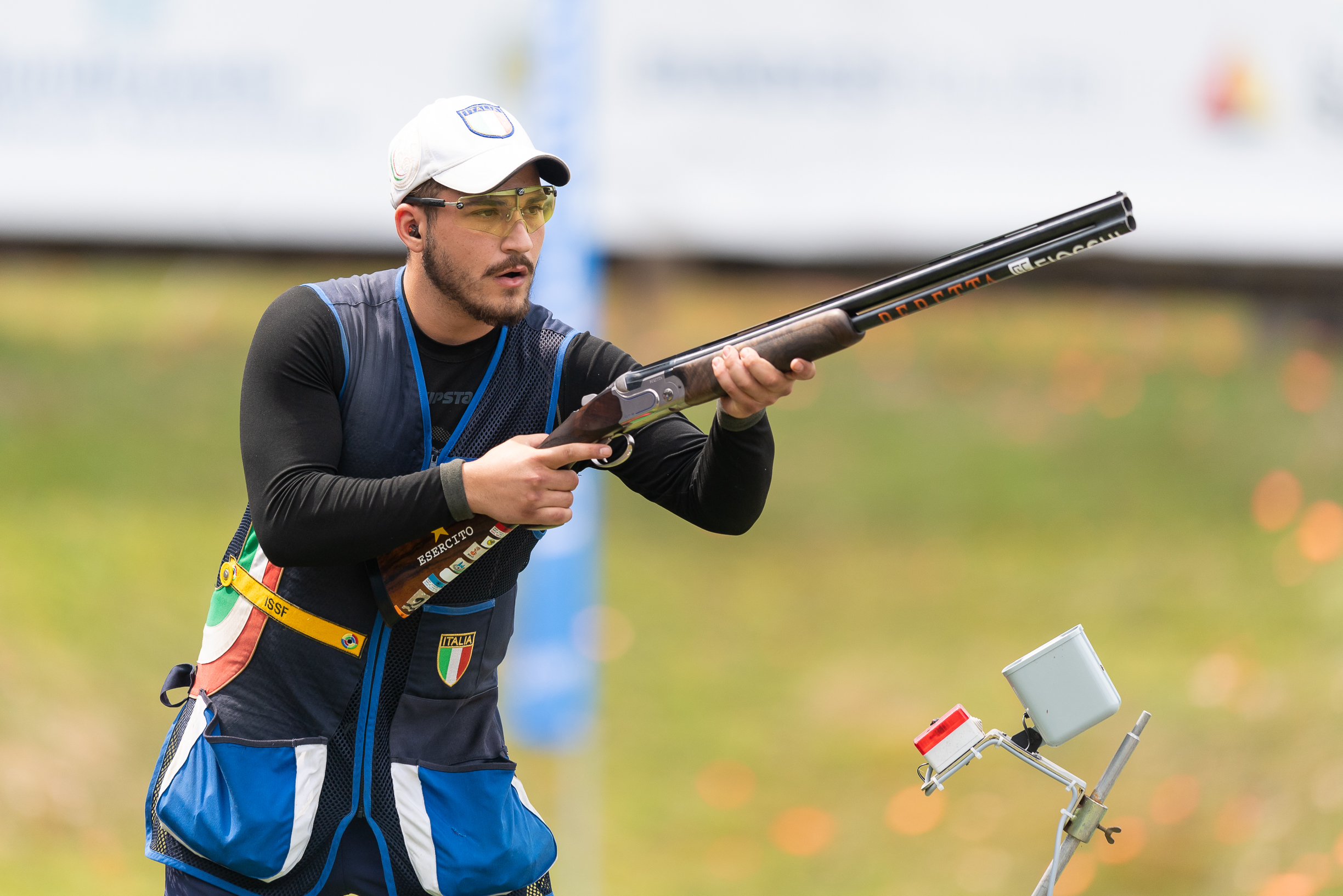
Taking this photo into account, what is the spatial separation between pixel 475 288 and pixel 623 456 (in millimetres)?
512

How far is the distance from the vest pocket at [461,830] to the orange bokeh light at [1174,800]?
15.4 ft

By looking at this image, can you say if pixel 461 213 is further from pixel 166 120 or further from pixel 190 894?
pixel 166 120

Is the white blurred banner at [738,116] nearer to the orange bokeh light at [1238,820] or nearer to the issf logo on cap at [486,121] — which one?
the orange bokeh light at [1238,820]

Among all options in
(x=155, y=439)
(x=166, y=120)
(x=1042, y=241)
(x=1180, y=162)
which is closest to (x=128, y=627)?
(x=155, y=439)

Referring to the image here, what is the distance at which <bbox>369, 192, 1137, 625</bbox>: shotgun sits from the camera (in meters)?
3.00

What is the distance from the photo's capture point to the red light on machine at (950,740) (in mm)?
3020

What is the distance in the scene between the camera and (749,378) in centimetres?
307

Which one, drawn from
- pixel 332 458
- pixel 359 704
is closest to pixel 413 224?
pixel 332 458

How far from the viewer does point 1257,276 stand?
11.7 metres

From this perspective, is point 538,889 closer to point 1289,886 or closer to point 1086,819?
point 1086,819

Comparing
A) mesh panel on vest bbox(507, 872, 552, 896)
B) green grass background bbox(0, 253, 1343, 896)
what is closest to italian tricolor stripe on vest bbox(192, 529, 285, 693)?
mesh panel on vest bbox(507, 872, 552, 896)

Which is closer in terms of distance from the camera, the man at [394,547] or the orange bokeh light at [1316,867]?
the man at [394,547]

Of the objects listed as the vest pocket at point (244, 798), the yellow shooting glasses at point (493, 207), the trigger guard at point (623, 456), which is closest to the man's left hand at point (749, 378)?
the trigger guard at point (623, 456)

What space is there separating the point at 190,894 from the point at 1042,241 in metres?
2.35
